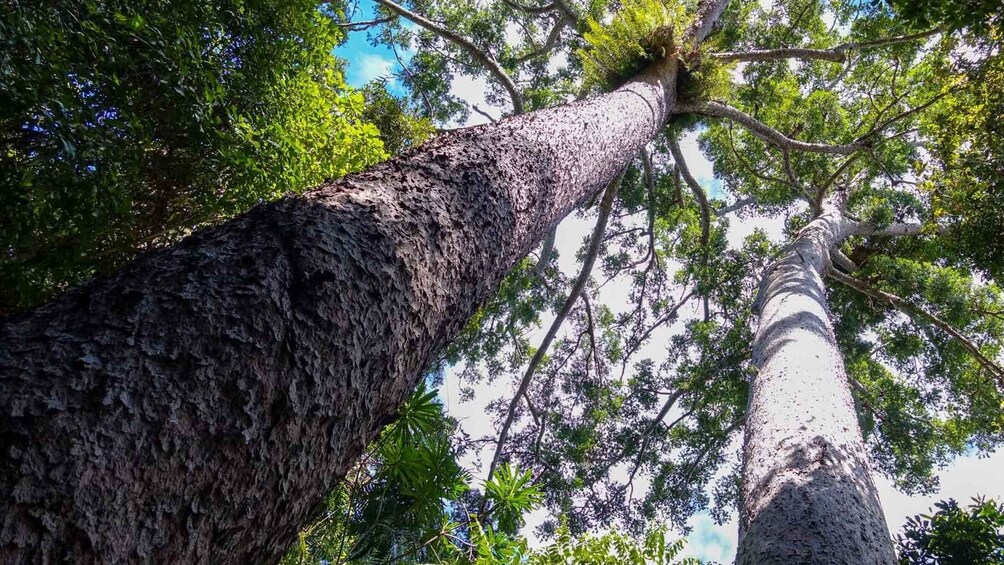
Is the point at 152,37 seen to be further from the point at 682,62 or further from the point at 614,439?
the point at 614,439

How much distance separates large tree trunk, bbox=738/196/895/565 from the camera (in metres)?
2.14

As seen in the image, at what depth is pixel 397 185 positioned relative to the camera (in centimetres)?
188

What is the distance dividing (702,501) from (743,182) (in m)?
6.00

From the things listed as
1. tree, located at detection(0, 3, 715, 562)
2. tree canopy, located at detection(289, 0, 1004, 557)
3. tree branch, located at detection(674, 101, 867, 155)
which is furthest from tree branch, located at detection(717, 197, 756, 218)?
tree, located at detection(0, 3, 715, 562)

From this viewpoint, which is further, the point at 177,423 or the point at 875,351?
the point at 875,351

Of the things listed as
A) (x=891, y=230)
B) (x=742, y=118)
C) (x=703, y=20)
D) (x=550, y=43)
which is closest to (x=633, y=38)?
(x=703, y=20)

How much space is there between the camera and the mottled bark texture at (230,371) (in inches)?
34.1

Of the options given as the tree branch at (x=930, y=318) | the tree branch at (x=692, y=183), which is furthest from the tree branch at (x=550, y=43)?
the tree branch at (x=930, y=318)

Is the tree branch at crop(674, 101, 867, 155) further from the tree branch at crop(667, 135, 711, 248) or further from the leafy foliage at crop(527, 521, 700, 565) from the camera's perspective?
the leafy foliage at crop(527, 521, 700, 565)

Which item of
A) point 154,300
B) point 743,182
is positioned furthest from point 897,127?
point 154,300

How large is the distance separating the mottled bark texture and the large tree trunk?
1.45 m

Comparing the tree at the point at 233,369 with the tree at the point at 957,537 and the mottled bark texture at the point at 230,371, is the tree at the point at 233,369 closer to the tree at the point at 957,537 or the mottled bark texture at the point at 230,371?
the mottled bark texture at the point at 230,371

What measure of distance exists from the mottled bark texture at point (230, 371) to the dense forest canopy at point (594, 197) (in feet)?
1.22

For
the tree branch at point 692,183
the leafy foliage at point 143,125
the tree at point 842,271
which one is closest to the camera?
the leafy foliage at point 143,125
